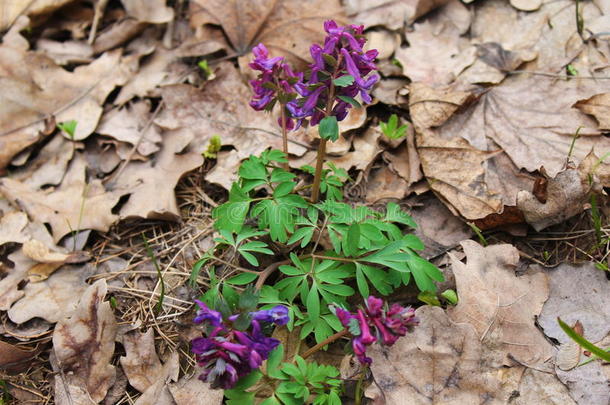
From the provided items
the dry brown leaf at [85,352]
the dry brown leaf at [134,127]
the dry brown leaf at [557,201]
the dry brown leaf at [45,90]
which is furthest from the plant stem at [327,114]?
the dry brown leaf at [45,90]

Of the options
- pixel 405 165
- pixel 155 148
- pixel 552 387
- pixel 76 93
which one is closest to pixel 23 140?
pixel 76 93

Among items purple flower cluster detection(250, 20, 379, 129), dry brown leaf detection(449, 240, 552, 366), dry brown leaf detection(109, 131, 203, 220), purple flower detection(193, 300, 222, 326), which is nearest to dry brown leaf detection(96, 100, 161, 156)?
dry brown leaf detection(109, 131, 203, 220)

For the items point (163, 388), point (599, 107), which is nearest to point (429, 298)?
point (163, 388)

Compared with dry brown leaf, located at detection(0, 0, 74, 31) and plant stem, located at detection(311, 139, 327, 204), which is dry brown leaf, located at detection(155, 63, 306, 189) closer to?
plant stem, located at detection(311, 139, 327, 204)

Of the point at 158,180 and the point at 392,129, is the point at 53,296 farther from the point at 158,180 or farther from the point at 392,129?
the point at 392,129

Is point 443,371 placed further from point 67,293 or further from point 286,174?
point 67,293
